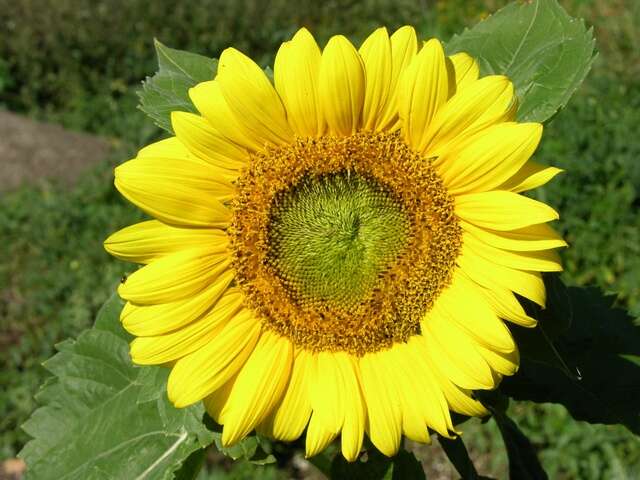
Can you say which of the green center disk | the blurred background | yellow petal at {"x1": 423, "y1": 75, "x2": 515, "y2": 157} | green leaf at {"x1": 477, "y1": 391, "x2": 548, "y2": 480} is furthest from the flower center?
the blurred background

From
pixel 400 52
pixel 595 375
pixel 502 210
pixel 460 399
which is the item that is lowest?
pixel 595 375

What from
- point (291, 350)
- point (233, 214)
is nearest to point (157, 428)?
point (291, 350)

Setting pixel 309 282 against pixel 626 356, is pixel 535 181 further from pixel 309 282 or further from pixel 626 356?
pixel 626 356

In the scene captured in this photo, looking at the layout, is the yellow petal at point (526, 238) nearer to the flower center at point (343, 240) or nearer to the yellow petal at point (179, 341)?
the flower center at point (343, 240)

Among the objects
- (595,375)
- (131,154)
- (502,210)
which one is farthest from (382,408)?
(131,154)

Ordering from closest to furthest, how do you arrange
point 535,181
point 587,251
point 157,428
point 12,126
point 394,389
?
point 535,181, point 394,389, point 157,428, point 587,251, point 12,126

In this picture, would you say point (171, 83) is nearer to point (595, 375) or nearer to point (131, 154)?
point (595, 375)

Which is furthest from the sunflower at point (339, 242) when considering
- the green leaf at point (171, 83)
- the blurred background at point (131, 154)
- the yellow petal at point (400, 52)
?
the blurred background at point (131, 154)
